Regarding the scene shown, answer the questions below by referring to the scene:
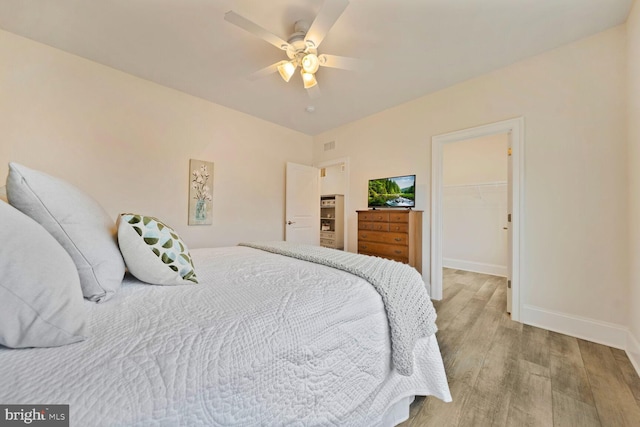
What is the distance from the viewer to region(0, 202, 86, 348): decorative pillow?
0.53 metres

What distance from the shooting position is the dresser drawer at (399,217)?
2.96m

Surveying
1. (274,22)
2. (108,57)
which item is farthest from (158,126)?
(274,22)

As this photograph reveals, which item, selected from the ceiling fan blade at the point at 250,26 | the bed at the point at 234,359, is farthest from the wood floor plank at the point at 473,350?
the ceiling fan blade at the point at 250,26

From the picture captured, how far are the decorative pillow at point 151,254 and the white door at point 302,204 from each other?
2975mm

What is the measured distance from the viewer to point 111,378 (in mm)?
516

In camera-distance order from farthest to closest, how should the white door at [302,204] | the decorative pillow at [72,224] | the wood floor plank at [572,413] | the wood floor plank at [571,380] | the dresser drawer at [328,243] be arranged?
the dresser drawer at [328,243]
the white door at [302,204]
the wood floor plank at [571,380]
the wood floor plank at [572,413]
the decorative pillow at [72,224]

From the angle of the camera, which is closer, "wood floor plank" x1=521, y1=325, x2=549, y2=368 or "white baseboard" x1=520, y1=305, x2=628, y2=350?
"wood floor plank" x1=521, y1=325, x2=549, y2=368

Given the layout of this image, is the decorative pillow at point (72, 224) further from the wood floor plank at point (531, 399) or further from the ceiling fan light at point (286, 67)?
the wood floor plank at point (531, 399)

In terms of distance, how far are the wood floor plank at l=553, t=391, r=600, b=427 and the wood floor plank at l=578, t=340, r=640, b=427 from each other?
0.12ft

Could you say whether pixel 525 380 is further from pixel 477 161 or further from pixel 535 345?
pixel 477 161

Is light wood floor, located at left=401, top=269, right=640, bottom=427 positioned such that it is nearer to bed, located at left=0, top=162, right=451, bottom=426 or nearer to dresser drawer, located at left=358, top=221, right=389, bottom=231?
bed, located at left=0, top=162, right=451, bottom=426

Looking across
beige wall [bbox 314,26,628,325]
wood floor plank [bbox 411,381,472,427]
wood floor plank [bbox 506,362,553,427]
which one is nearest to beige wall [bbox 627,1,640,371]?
beige wall [bbox 314,26,628,325]

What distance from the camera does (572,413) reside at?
1.27 metres

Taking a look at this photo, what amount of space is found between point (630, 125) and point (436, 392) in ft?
8.25
